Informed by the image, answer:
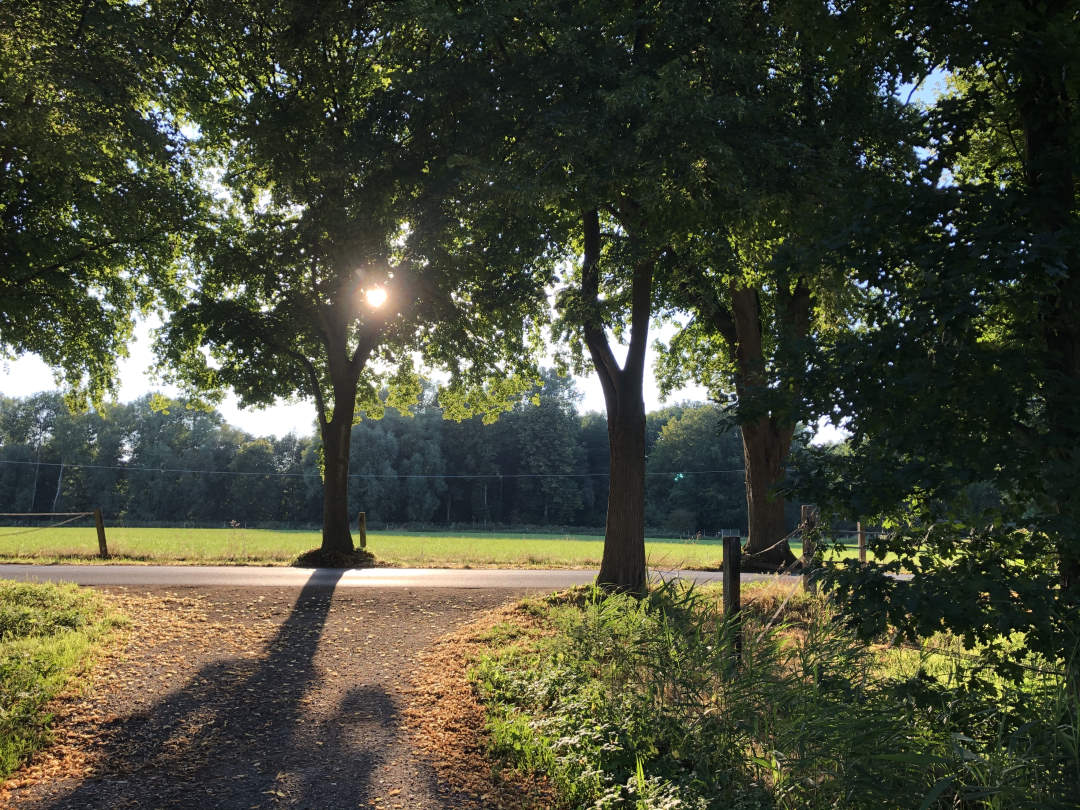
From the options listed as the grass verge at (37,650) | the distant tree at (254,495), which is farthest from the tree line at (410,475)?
the grass verge at (37,650)

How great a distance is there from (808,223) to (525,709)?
4.55 meters

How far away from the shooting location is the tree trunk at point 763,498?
56.0 ft

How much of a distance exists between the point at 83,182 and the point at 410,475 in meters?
61.9

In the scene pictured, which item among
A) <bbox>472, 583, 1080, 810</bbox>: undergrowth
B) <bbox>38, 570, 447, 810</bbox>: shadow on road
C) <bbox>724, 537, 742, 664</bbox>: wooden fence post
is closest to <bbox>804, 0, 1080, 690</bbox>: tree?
<bbox>472, 583, 1080, 810</bbox>: undergrowth

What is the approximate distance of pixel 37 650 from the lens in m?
7.22

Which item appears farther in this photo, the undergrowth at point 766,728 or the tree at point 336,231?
the tree at point 336,231

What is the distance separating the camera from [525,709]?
5957 mm

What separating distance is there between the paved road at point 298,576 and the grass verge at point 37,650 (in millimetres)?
2408

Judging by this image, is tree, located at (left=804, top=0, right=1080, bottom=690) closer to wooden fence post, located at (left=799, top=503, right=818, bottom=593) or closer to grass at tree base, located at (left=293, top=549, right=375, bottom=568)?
wooden fence post, located at (left=799, top=503, right=818, bottom=593)

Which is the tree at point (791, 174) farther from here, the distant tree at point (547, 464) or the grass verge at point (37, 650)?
the distant tree at point (547, 464)

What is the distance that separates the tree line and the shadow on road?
65496mm

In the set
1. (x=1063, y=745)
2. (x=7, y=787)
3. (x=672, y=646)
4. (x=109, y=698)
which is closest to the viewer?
(x=1063, y=745)

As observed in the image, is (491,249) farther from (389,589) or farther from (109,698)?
(109,698)

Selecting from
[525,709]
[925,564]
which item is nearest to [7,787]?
[525,709]
